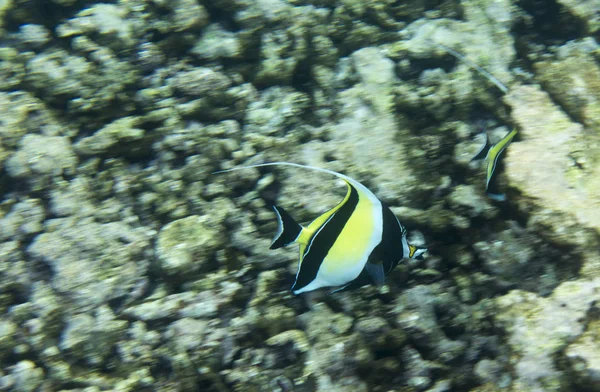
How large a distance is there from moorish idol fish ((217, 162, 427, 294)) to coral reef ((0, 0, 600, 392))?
0.27 meters

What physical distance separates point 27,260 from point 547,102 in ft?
6.47

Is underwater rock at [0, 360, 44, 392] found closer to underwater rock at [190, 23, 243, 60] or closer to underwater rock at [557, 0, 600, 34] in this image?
underwater rock at [190, 23, 243, 60]

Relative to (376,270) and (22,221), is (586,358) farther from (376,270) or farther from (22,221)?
(22,221)

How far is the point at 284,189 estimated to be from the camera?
63.5 inches

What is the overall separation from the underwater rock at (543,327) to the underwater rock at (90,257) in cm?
117

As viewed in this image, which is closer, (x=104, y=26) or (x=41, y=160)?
(x=41, y=160)

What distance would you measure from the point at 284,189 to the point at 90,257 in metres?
0.69

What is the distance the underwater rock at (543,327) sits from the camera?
124 centimetres

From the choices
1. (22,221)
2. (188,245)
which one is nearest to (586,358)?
(188,245)

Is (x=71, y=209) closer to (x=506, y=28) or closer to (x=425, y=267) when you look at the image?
(x=425, y=267)

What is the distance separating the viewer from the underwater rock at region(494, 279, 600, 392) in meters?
1.24

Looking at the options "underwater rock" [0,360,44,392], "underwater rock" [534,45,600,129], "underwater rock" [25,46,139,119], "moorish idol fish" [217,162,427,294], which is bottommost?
"underwater rock" [0,360,44,392]

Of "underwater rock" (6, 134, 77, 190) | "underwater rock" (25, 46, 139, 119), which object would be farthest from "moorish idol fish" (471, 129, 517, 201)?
"underwater rock" (6, 134, 77, 190)

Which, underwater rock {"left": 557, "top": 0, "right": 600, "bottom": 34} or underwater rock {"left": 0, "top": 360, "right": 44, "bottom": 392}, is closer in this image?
underwater rock {"left": 0, "top": 360, "right": 44, "bottom": 392}
